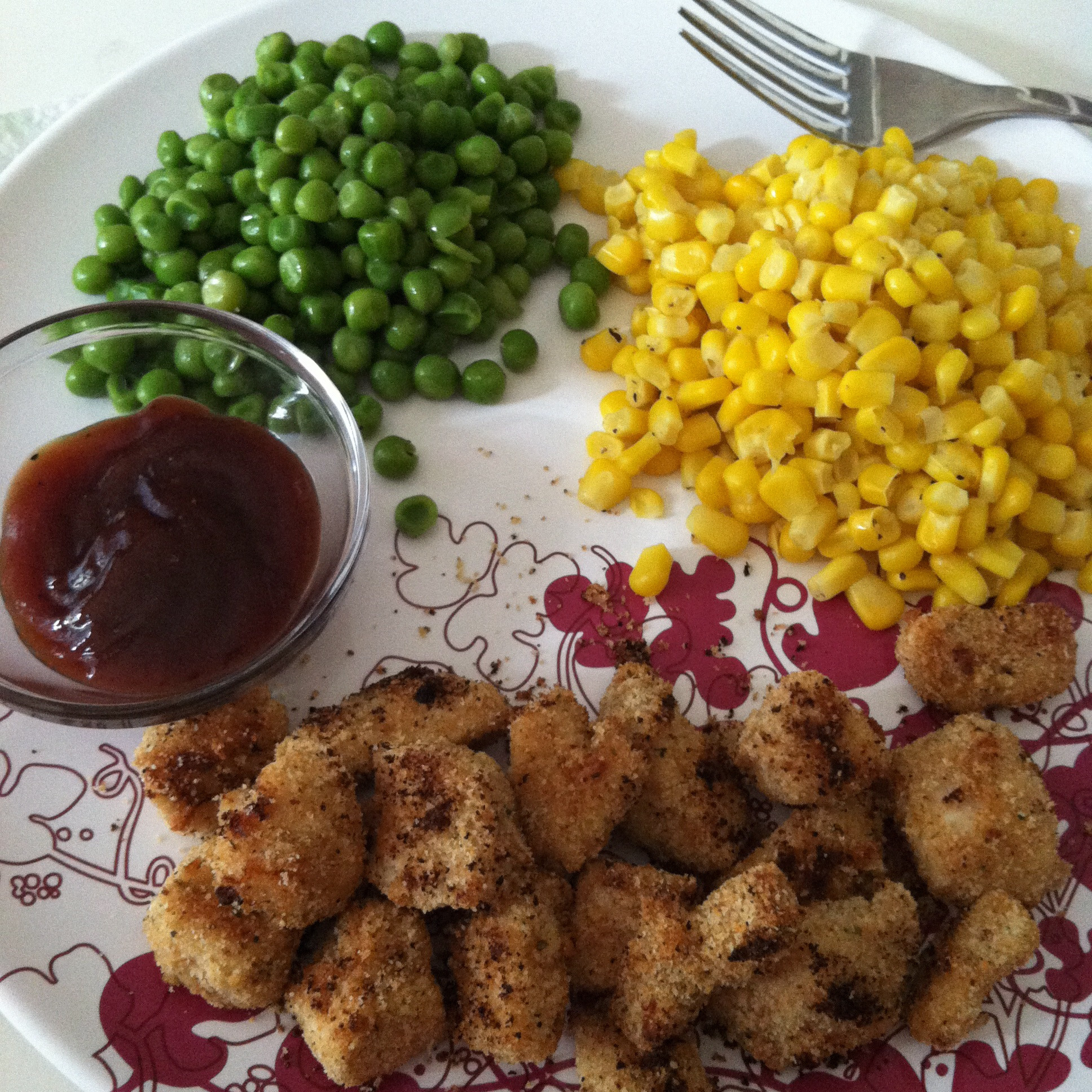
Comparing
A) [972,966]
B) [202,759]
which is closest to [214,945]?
[202,759]

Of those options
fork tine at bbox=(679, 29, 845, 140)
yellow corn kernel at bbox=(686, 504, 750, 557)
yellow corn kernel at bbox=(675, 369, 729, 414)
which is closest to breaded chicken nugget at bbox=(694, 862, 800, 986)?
yellow corn kernel at bbox=(686, 504, 750, 557)

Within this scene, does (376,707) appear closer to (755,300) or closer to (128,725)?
(128,725)

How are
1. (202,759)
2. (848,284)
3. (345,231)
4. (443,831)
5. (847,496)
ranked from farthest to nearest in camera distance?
(345,231)
(847,496)
(848,284)
(202,759)
(443,831)

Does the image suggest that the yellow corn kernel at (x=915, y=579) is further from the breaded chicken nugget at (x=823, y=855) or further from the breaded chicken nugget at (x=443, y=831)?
the breaded chicken nugget at (x=443, y=831)

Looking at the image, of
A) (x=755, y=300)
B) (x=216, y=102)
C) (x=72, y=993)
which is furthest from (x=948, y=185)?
(x=72, y=993)

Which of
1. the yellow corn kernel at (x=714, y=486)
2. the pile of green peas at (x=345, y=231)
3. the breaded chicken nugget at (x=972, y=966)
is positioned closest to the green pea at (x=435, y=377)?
the pile of green peas at (x=345, y=231)

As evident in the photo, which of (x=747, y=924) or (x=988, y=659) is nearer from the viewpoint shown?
(x=747, y=924)

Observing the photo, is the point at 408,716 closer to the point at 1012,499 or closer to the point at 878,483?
the point at 878,483
